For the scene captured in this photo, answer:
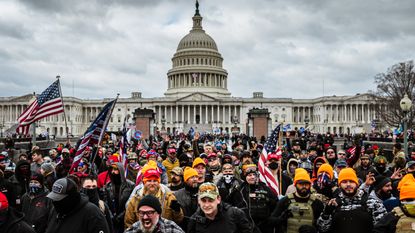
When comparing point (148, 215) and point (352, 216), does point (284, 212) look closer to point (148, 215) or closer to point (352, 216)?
point (352, 216)

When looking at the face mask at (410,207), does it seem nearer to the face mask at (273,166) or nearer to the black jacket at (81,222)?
the black jacket at (81,222)

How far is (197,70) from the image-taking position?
4454 inches

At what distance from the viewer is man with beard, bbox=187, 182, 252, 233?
4.52m

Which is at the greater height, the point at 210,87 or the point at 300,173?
the point at 210,87

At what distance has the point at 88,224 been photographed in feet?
13.6

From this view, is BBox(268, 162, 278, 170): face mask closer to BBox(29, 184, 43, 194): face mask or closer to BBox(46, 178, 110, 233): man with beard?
BBox(29, 184, 43, 194): face mask

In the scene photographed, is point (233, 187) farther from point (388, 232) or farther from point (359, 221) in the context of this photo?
point (388, 232)

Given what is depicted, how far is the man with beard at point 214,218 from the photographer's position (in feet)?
14.8

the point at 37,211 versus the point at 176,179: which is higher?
the point at 176,179

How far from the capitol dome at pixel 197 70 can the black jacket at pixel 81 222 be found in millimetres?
106930

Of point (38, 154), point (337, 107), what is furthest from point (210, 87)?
point (38, 154)

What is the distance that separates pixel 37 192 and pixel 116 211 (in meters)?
1.68

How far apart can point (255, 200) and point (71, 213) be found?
2917mm

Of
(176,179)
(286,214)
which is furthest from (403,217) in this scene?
(176,179)
